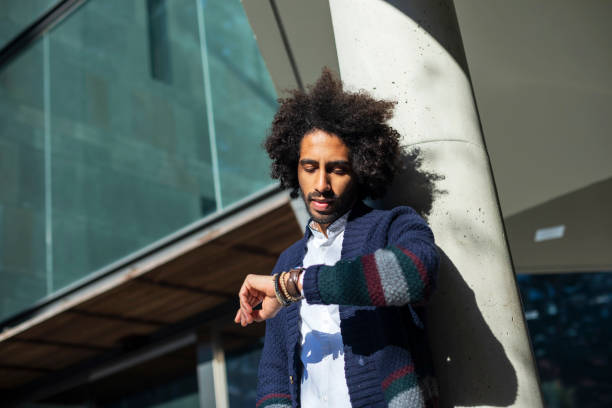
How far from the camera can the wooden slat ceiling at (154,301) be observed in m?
6.68

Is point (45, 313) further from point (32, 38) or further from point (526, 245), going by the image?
point (526, 245)

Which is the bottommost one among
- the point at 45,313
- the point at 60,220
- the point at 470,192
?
the point at 470,192

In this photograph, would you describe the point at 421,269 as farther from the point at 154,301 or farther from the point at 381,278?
the point at 154,301

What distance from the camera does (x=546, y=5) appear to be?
425 centimetres

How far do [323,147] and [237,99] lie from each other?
4.95 m

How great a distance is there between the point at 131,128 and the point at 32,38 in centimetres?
295

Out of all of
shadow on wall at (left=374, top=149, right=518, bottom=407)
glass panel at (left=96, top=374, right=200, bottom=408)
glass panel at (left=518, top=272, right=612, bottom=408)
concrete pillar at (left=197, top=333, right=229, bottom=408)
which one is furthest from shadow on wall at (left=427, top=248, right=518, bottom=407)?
glass panel at (left=518, top=272, right=612, bottom=408)

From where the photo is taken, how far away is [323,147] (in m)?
2.32

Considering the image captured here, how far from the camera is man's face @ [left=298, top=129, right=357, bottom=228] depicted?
228cm

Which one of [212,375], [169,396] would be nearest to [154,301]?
[212,375]

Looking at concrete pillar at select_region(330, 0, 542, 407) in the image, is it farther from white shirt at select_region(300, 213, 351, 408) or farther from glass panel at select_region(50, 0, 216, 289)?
glass panel at select_region(50, 0, 216, 289)

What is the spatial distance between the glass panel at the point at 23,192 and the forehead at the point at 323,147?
6.89m

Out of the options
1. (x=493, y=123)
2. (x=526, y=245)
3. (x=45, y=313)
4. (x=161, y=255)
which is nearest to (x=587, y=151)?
(x=493, y=123)

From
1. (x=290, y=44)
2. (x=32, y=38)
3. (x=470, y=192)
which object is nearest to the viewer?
(x=470, y=192)
